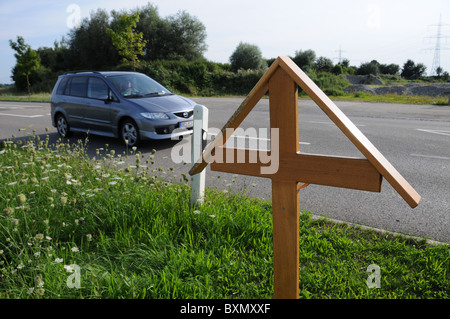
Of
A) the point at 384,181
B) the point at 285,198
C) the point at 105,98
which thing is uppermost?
the point at 105,98

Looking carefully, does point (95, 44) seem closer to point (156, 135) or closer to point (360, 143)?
point (156, 135)

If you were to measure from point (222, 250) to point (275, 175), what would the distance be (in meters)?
1.39

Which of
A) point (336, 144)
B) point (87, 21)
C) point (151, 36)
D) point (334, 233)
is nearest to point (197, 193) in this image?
point (334, 233)

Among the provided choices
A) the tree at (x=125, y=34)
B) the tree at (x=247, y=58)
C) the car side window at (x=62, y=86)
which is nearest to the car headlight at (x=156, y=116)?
the car side window at (x=62, y=86)

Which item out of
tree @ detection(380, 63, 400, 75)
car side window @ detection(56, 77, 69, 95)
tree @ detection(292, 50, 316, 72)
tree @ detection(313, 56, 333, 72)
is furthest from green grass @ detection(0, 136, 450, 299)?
tree @ detection(380, 63, 400, 75)

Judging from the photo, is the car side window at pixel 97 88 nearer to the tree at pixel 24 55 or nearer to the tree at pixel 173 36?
the tree at pixel 24 55

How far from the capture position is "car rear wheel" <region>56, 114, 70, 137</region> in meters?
9.89

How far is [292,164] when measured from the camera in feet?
6.15

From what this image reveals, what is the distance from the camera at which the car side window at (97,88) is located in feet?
28.8

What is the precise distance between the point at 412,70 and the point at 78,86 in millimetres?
53901

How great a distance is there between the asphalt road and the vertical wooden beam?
6.32 feet

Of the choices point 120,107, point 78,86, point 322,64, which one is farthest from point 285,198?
point 322,64

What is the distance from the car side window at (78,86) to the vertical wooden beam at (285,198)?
8480 mm
